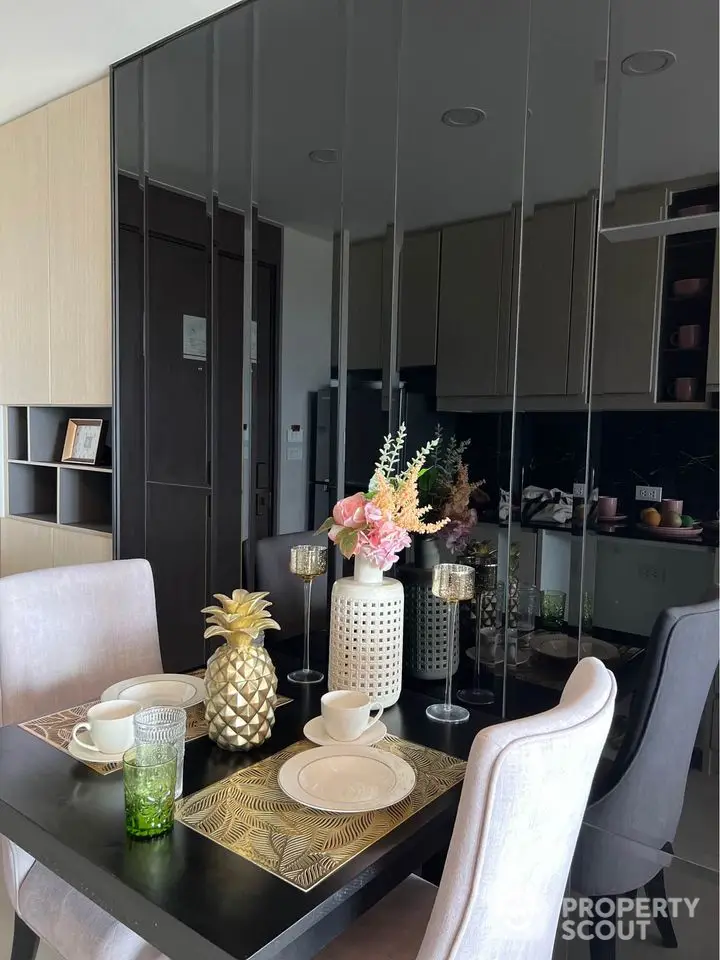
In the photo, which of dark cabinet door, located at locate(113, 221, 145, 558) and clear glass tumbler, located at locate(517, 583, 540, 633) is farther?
dark cabinet door, located at locate(113, 221, 145, 558)

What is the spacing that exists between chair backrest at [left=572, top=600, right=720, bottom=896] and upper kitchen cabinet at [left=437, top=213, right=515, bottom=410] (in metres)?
0.71

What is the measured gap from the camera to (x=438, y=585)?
4.73 ft

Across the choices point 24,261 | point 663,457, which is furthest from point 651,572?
point 24,261

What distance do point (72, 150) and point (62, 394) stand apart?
1048 millimetres

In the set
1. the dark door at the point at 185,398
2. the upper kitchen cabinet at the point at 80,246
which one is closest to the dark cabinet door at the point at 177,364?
the dark door at the point at 185,398

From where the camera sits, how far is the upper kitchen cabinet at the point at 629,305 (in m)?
1.50

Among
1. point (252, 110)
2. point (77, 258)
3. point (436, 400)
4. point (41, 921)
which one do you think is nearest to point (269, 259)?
point (252, 110)

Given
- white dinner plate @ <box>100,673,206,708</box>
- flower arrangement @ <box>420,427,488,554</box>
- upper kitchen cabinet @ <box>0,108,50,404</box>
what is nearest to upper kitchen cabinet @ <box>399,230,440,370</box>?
flower arrangement @ <box>420,427,488,554</box>

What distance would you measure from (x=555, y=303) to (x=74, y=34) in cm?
209

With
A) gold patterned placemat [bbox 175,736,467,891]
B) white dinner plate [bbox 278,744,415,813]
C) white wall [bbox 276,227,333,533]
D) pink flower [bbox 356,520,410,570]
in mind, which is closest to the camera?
gold patterned placemat [bbox 175,736,467,891]

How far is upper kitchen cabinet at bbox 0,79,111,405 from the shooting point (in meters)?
2.87

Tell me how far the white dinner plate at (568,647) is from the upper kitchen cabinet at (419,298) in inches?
30.9

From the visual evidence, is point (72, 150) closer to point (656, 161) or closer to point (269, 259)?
point (269, 259)

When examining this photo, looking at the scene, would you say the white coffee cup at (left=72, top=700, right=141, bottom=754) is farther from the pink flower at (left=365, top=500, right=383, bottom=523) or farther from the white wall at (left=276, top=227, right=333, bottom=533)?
the white wall at (left=276, top=227, right=333, bottom=533)
